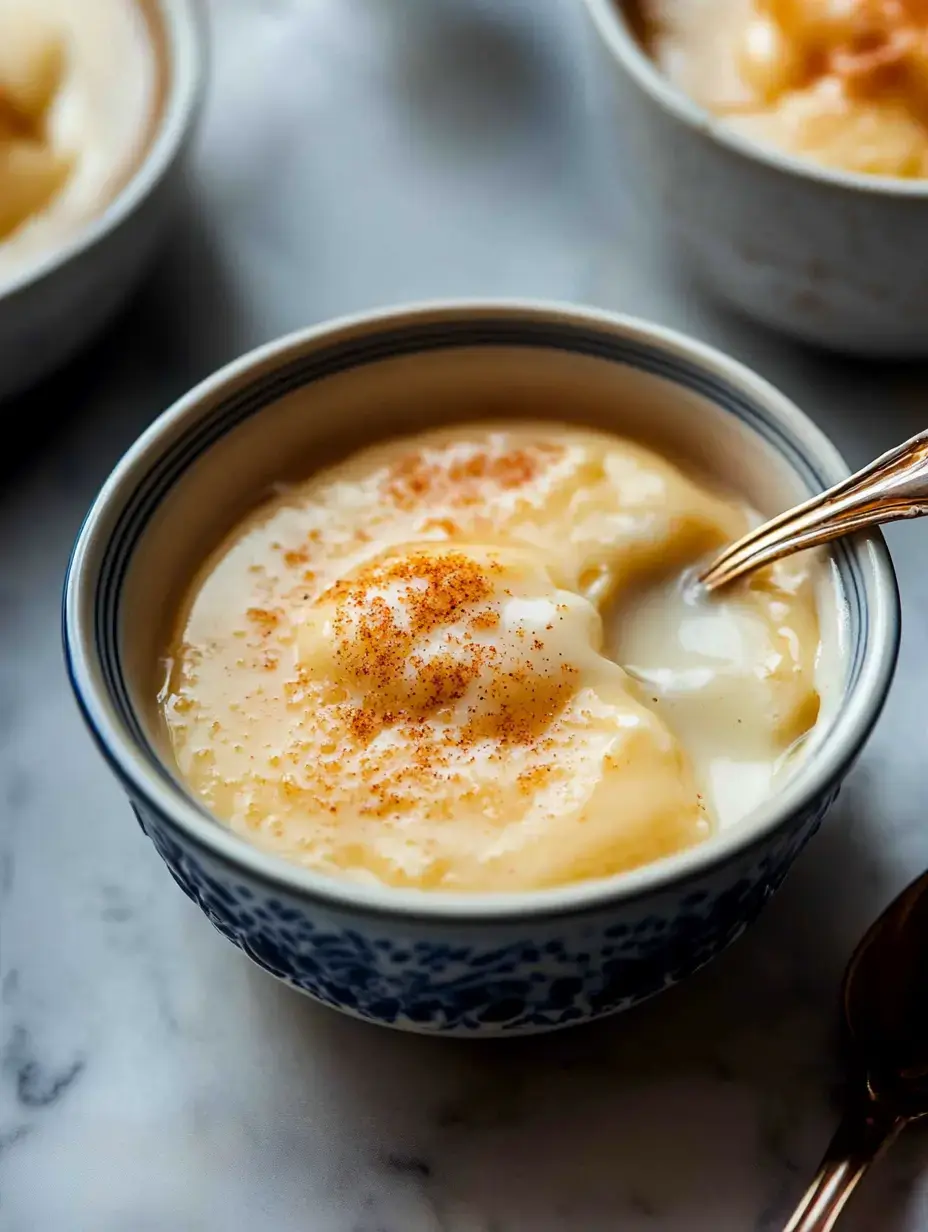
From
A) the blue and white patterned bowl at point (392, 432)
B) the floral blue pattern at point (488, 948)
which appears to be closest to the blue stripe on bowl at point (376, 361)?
the blue and white patterned bowl at point (392, 432)

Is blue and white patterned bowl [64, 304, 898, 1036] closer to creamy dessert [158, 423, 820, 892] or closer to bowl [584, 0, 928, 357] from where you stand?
creamy dessert [158, 423, 820, 892]

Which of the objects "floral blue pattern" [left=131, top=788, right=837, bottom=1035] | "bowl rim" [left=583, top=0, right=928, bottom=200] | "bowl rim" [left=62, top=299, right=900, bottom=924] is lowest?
"floral blue pattern" [left=131, top=788, right=837, bottom=1035]

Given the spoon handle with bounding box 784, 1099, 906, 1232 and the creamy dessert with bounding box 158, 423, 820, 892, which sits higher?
the creamy dessert with bounding box 158, 423, 820, 892

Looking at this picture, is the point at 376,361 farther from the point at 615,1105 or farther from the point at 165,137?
the point at 615,1105

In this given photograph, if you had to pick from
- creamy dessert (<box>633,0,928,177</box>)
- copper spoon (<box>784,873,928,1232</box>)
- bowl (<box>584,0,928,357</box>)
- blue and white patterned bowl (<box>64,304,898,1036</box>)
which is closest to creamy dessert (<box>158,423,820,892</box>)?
blue and white patterned bowl (<box>64,304,898,1036</box>)

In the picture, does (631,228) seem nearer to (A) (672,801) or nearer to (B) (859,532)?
(B) (859,532)

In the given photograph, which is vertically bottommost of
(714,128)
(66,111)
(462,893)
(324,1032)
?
(324,1032)

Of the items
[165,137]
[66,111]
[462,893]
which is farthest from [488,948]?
[66,111]
